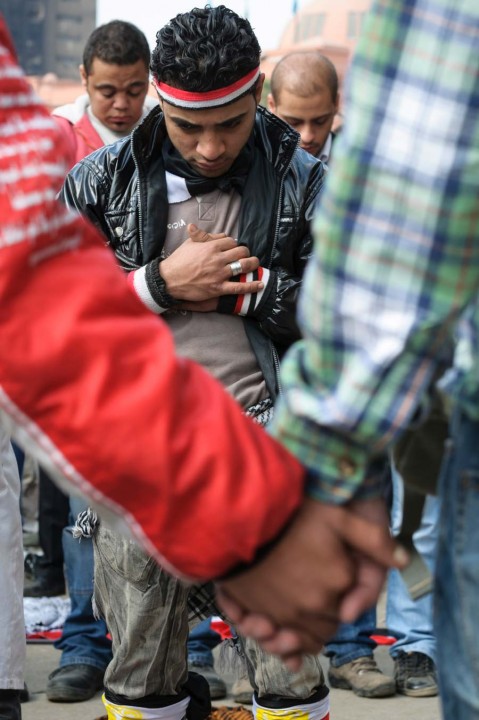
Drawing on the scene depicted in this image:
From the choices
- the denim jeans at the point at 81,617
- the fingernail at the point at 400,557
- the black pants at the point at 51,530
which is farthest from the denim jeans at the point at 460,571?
the black pants at the point at 51,530

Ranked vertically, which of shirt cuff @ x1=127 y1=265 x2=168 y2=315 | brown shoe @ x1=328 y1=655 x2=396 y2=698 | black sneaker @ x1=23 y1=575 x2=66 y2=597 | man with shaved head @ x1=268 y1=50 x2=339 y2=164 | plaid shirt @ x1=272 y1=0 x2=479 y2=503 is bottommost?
black sneaker @ x1=23 y1=575 x2=66 y2=597

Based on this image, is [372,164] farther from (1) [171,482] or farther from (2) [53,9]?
(2) [53,9]

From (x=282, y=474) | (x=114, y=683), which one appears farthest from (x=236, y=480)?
(x=114, y=683)

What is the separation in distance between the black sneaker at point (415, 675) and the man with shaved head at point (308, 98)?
222 centimetres

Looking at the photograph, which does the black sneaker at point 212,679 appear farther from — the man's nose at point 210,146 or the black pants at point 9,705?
the man's nose at point 210,146

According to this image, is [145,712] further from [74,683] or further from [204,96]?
[204,96]

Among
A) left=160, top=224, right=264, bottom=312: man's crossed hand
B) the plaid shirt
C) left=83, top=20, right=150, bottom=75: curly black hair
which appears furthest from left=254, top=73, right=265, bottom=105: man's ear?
left=83, top=20, right=150, bottom=75: curly black hair

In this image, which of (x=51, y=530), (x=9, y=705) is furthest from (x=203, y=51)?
(x=51, y=530)

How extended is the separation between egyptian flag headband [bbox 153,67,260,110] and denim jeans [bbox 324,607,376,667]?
2136mm

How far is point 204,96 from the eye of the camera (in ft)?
11.0

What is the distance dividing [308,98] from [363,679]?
105 inches

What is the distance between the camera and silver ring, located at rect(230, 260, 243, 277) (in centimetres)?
334

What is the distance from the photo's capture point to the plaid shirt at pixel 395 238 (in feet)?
4.77

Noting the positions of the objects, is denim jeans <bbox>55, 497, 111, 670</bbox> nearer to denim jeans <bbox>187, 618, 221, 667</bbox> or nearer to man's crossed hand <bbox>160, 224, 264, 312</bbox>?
denim jeans <bbox>187, 618, 221, 667</bbox>
